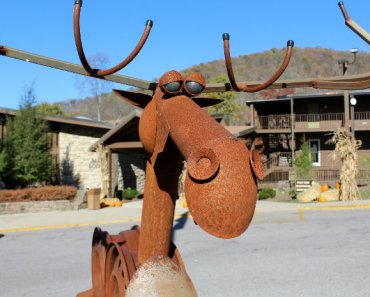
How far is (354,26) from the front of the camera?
7.34 ft

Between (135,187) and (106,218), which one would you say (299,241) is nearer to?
(106,218)

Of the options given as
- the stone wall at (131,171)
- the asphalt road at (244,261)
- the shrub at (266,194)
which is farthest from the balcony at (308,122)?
the asphalt road at (244,261)

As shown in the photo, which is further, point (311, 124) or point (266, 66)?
point (266, 66)

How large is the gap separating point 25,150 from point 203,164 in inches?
816

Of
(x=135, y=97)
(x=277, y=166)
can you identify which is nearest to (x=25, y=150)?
(x=277, y=166)

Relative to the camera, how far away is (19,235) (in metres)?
12.7

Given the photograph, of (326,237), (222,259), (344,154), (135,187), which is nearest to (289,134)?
(135,187)

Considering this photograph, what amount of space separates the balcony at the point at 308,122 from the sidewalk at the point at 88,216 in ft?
49.6

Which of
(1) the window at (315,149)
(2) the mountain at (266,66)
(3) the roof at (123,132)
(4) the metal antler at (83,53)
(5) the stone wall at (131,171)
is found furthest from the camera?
(2) the mountain at (266,66)

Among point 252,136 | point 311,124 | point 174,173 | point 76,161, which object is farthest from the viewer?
point 311,124

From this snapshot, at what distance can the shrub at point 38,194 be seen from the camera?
18000 mm

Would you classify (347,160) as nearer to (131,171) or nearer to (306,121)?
(131,171)

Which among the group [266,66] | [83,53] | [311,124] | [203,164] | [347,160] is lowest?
[347,160]

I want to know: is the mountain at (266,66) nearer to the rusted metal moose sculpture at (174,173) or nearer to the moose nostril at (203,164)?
the rusted metal moose sculpture at (174,173)
